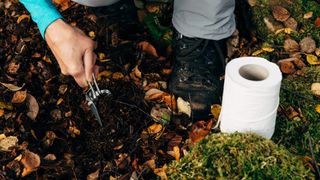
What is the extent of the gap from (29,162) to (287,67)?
143 centimetres

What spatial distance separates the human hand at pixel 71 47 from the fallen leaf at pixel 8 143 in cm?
53

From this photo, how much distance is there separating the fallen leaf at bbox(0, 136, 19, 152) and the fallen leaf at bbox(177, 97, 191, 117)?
0.84m

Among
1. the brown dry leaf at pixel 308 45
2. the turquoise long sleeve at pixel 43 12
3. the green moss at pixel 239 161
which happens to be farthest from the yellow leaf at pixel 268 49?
the turquoise long sleeve at pixel 43 12

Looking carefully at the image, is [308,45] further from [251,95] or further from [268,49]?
[251,95]

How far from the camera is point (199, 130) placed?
2.32 meters

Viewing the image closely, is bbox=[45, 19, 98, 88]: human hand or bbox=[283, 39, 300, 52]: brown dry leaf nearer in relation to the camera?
bbox=[45, 19, 98, 88]: human hand

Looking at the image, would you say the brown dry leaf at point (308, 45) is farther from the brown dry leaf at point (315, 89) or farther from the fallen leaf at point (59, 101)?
the fallen leaf at point (59, 101)

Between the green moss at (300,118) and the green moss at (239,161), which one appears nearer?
the green moss at (239,161)

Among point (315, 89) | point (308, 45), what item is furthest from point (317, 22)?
point (315, 89)

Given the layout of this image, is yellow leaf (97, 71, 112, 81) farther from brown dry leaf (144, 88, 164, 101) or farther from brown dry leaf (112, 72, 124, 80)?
brown dry leaf (144, 88, 164, 101)

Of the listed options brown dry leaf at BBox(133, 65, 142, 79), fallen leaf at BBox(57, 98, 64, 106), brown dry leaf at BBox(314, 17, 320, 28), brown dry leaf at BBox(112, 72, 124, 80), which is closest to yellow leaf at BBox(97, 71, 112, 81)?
brown dry leaf at BBox(112, 72, 124, 80)

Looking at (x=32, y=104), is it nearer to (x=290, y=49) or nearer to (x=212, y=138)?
(x=212, y=138)

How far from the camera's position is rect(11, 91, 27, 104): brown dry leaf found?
2431 millimetres

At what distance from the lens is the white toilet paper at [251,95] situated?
189 centimetres
